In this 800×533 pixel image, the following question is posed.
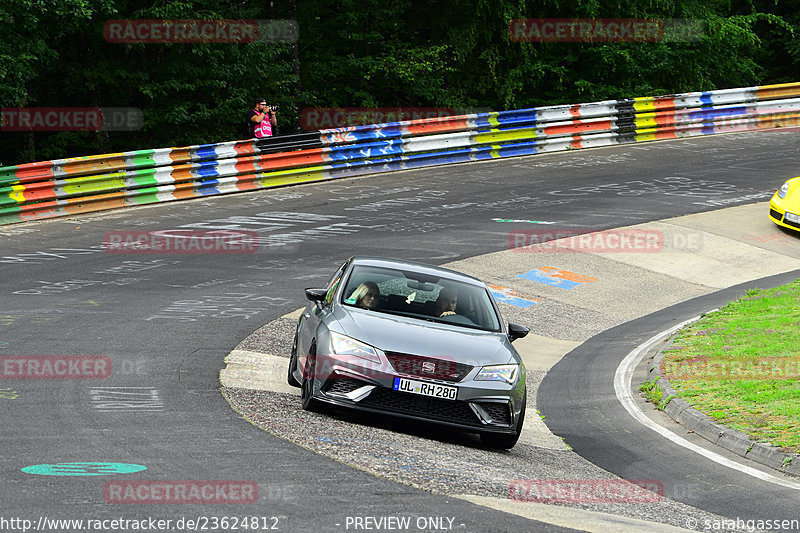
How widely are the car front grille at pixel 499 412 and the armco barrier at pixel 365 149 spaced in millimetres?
13581

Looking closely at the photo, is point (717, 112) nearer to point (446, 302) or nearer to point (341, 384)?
point (446, 302)

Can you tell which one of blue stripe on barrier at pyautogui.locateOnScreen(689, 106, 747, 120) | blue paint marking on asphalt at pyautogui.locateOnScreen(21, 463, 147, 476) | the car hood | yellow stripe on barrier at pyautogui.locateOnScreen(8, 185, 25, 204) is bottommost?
blue paint marking on asphalt at pyautogui.locateOnScreen(21, 463, 147, 476)

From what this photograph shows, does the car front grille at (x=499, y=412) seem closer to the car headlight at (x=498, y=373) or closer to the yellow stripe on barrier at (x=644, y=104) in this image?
the car headlight at (x=498, y=373)

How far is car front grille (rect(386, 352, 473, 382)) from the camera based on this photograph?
875 cm

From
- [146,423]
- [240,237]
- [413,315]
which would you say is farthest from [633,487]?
[240,237]

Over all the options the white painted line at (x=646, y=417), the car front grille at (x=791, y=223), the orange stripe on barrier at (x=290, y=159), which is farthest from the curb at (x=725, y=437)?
the orange stripe on barrier at (x=290, y=159)

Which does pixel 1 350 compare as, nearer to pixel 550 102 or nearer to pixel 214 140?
pixel 214 140

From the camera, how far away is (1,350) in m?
11.1

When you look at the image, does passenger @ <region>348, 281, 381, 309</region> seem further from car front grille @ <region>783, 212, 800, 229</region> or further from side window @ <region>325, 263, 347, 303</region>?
car front grille @ <region>783, 212, 800, 229</region>

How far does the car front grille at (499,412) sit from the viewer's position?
8.91 metres

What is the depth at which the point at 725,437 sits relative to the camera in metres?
10.2

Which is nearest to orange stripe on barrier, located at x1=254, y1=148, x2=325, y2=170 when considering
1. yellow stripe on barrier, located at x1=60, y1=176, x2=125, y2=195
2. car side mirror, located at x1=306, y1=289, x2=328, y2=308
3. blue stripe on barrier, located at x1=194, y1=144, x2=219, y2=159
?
blue stripe on barrier, located at x1=194, y1=144, x2=219, y2=159

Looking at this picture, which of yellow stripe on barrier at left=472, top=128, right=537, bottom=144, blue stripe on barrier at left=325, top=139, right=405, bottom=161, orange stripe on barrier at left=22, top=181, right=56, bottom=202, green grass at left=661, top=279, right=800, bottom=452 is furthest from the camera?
yellow stripe on barrier at left=472, top=128, right=537, bottom=144

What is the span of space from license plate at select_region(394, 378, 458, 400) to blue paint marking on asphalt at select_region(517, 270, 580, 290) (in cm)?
910
